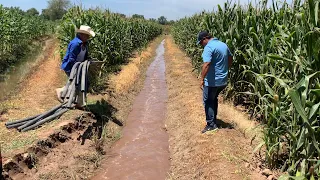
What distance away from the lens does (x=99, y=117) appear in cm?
748

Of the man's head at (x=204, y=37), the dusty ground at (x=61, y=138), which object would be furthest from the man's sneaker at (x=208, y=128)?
the dusty ground at (x=61, y=138)

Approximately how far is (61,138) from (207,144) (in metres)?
2.66

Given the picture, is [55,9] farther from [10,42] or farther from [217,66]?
[217,66]

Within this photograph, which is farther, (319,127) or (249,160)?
(249,160)

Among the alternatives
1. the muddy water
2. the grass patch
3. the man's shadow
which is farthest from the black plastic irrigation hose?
the muddy water

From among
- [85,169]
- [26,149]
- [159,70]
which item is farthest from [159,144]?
[159,70]

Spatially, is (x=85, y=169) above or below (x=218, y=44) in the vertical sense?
below

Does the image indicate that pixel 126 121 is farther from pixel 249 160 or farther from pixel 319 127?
pixel 319 127

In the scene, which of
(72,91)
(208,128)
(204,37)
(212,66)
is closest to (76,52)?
(72,91)

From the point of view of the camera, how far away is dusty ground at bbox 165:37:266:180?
4.67m

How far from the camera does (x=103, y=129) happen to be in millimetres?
6965

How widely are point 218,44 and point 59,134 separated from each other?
3.34 metres

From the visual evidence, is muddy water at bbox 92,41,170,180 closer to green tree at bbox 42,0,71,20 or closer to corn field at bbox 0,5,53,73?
corn field at bbox 0,5,53,73

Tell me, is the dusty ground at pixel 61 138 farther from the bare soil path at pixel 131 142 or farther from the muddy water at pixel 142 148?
the muddy water at pixel 142 148
